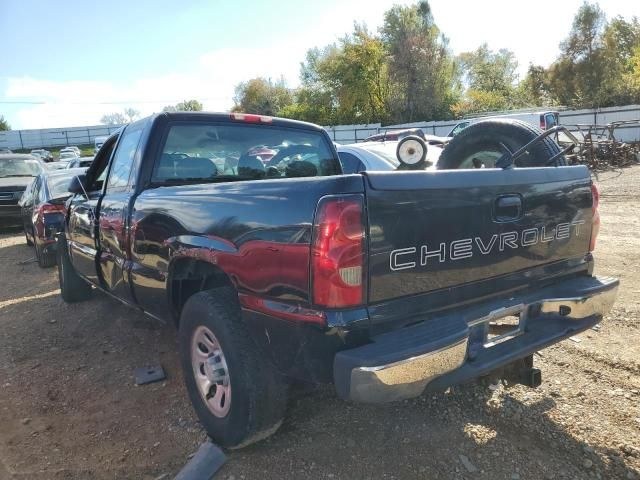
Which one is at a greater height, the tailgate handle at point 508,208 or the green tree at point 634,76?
the green tree at point 634,76

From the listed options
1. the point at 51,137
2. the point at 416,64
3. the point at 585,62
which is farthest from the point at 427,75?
the point at 51,137

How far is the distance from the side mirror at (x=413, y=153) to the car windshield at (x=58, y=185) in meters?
4.97

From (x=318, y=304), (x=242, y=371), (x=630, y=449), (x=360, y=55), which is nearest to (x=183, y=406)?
(x=242, y=371)

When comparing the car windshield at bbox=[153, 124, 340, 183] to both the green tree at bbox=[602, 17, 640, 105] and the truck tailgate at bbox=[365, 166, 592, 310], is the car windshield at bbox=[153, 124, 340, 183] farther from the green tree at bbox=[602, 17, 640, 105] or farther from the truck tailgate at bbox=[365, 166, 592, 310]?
the green tree at bbox=[602, 17, 640, 105]

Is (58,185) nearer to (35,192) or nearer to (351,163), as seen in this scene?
(35,192)

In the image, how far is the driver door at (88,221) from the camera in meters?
4.31

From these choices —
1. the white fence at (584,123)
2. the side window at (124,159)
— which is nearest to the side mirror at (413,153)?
the side window at (124,159)

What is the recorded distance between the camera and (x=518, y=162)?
11.8 ft

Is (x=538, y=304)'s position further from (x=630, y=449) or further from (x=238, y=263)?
(x=238, y=263)

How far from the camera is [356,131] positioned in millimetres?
37531

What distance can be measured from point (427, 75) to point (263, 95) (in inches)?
1191

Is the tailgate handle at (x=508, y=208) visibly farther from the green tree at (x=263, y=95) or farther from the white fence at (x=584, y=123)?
the green tree at (x=263, y=95)

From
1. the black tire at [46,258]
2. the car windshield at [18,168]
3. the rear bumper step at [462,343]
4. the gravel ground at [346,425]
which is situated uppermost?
the car windshield at [18,168]

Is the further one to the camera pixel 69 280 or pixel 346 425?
pixel 69 280
